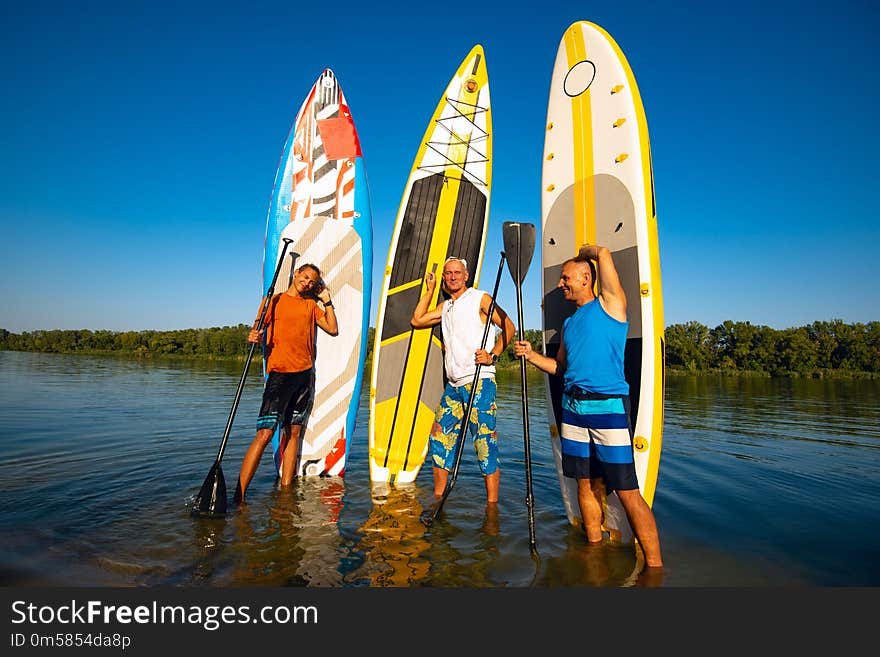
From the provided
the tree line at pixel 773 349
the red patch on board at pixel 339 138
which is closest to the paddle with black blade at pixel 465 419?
the red patch on board at pixel 339 138

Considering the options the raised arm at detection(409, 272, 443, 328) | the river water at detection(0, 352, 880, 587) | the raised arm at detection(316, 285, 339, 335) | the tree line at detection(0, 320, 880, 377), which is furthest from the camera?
the tree line at detection(0, 320, 880, 377)

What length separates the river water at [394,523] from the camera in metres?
2.96

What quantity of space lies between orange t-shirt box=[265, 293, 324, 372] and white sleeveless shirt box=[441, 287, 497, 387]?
1.31 metres

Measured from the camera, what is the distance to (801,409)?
13523 millimetres

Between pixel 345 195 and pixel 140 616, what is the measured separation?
491 centimetres

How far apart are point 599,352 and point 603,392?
0.79ft

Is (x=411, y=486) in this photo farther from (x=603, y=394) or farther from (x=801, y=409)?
(x=801, y=409)

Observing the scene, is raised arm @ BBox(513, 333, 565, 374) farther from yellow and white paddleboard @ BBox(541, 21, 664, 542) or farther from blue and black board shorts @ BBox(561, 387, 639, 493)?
yellow and white paddleboard @ BBox(541, 21, 664, 542)

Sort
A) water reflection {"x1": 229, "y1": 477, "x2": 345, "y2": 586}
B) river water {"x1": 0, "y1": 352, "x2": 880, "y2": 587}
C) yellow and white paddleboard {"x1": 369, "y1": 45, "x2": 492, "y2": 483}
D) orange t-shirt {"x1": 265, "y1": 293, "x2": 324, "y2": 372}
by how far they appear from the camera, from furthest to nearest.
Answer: yellow and white paddleboard {"x1": 369, "y1": 45, "x2": 492, "y2": 483}
orange t-shirt {"x1": 265, "y1": 293, "x2": 324, "y2": 372}
river water {"x1": 0, "y1": 352, "x2": 880, "y2": 587}
water reflection {"x1": 229, "y1": 477, "x2": 345, "y2": 586}

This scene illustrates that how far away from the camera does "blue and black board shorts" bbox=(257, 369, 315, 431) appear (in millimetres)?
4504

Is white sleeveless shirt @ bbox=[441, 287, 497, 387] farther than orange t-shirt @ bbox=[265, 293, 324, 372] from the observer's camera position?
No

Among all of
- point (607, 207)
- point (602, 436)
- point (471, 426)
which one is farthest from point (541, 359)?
point (607, 207)

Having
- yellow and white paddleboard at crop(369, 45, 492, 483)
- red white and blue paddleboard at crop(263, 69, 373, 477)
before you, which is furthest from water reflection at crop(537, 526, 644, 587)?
red white and blue paddleboard at crop(263, 69, 373, 477)

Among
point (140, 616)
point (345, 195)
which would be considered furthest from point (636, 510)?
point (345, 195)
